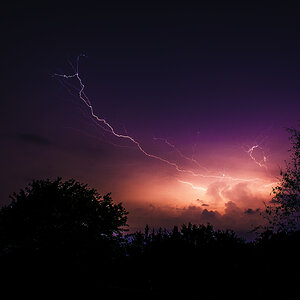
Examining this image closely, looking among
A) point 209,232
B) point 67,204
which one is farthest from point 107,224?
point 209,232

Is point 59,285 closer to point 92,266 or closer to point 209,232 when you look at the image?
point 92,266

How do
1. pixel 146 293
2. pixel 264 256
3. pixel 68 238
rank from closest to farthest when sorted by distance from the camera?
1. pixel 146 293
2. pixel 264 256
3. pixel 68 238

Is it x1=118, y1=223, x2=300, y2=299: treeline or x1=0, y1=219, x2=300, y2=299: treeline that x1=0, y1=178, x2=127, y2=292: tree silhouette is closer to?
x1=0, y1=219, x2=300, y2=299: treeline

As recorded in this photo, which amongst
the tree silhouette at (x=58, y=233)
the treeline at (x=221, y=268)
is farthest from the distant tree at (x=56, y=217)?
the treeline at (x=221, y=268)

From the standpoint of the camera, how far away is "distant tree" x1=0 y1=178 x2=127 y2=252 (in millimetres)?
18750

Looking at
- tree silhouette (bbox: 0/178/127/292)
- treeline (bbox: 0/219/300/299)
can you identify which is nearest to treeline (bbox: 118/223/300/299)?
treeline (bbox: 0/219/300/299)

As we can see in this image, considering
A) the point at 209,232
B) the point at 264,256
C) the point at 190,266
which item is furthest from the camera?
the point at 209,232

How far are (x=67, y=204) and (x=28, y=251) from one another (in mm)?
4122

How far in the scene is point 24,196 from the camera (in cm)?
2111

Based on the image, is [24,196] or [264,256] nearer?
[264,256]

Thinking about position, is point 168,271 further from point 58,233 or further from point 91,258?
point 58,233

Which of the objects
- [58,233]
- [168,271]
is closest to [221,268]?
[168,271]

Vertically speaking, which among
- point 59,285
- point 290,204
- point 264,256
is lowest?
point 59,285

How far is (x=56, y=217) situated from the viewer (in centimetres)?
1958
